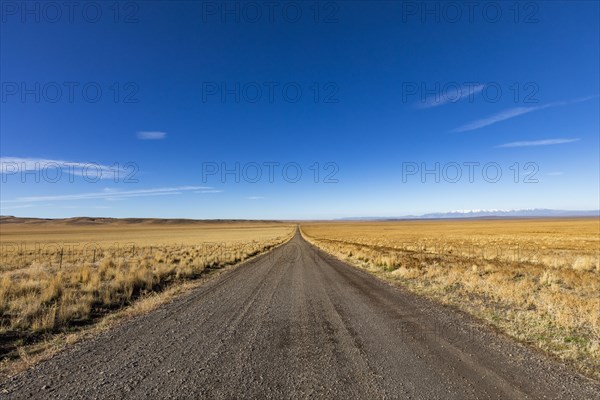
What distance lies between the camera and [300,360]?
5.18m

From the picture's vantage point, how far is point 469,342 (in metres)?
5.93

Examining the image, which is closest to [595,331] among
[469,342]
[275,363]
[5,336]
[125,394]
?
[469,342]

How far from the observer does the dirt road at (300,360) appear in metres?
4.17

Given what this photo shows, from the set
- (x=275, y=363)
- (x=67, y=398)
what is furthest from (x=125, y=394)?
(x=275, y=363)

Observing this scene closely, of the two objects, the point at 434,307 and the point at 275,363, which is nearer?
the point at 275,363

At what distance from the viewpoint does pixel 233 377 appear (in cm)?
452

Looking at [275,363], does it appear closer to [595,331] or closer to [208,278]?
[595,331]

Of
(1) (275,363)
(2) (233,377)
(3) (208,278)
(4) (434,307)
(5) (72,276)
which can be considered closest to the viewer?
(2) (233,377)

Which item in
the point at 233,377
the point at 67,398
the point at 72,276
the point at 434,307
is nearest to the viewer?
the point at 67,398

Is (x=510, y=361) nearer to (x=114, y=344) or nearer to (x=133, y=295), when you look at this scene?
(x=114, y=344)

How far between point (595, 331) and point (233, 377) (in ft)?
23.9

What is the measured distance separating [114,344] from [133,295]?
215 inches

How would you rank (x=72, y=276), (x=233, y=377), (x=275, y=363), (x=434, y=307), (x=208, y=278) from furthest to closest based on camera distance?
(x=208, y=278) → (x=72, y=276) → (x=434, y=307) → (x=275, y=363) → (x=233, y=377)

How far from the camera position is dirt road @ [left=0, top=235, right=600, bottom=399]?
13.7 ft
